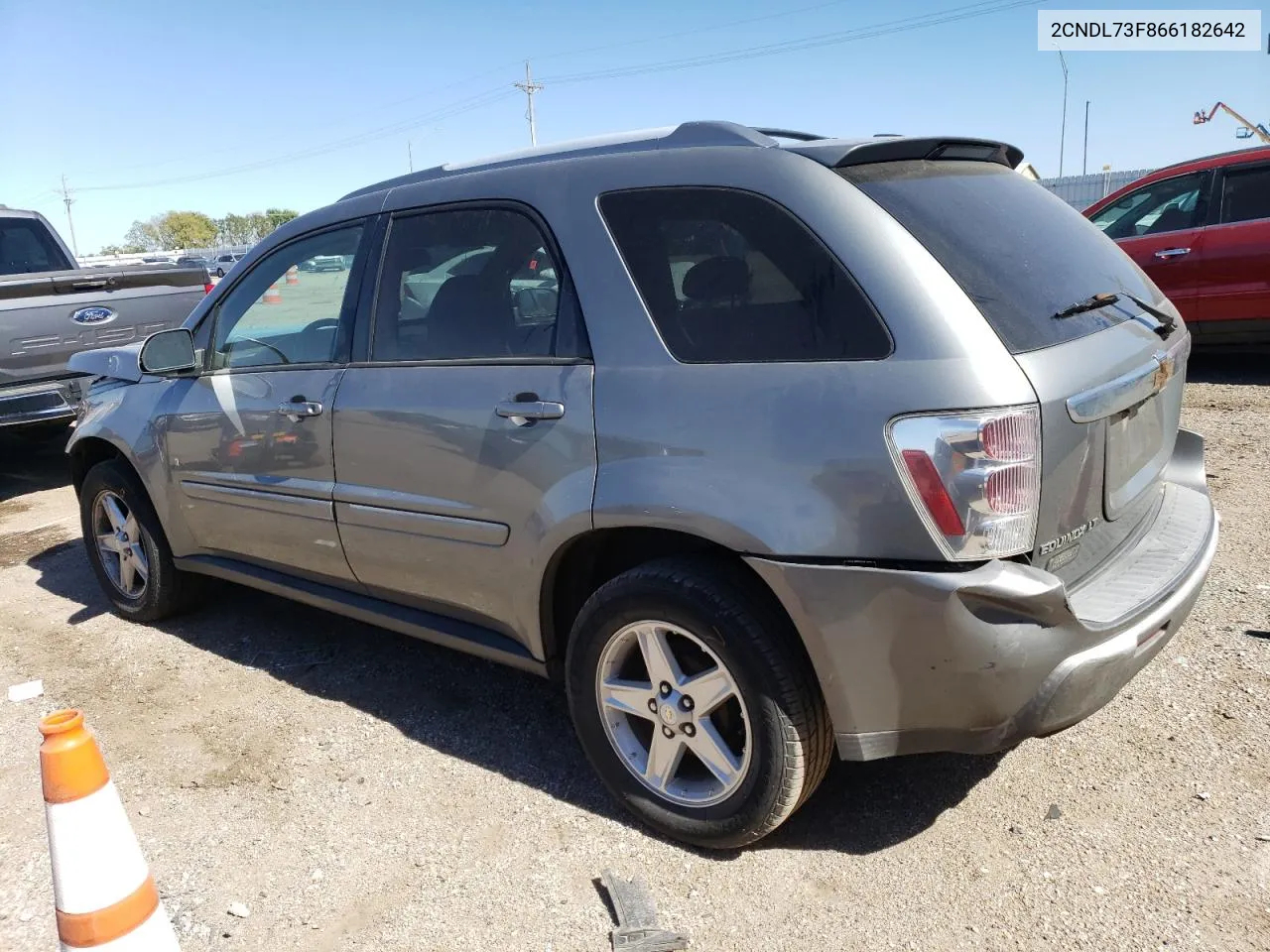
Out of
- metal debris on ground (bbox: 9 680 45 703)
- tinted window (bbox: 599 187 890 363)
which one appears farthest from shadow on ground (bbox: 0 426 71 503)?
tinted window (bbox: 599 187 890 363)

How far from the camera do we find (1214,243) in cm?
753

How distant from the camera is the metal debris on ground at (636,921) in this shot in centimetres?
232

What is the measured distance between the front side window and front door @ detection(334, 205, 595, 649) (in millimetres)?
268

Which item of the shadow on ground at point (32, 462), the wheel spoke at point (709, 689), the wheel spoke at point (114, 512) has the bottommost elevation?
the shadow on ground at point (32, 462)

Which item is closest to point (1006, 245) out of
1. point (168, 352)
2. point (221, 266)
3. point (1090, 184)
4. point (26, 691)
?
point (168, 352)

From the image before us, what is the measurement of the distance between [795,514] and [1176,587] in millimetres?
1110

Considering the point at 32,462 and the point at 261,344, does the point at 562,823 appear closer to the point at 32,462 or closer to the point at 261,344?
the point at 261,344

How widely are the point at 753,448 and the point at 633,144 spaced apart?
1.04 m

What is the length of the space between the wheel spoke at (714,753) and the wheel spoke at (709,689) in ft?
0.15

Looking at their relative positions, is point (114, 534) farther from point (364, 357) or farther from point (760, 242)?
point (760, 242)

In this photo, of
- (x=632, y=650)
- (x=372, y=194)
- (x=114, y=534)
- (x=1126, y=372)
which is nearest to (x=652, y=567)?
(x=632, y=650)

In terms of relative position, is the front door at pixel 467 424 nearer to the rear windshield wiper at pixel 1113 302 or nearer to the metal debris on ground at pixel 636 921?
the metal debris on ground at pixel 636 921

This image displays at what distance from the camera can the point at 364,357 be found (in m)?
3.30

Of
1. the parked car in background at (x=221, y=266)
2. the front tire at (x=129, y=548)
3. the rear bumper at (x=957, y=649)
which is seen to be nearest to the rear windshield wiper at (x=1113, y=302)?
the rear bumper at (x=957, y=649)
